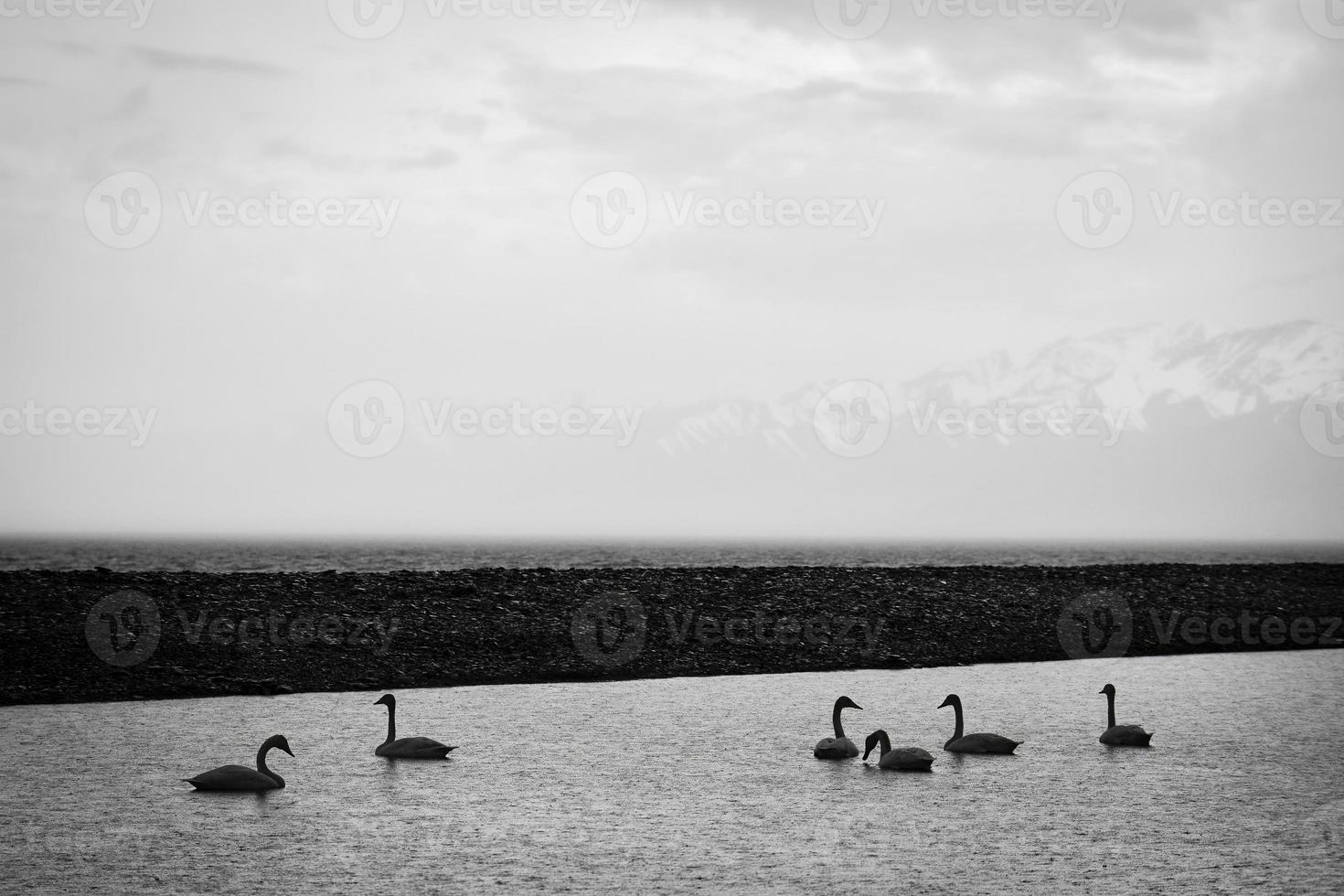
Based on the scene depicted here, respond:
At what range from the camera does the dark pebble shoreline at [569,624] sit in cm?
2378

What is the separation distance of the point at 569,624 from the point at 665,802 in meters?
18.1

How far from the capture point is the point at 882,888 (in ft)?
32.4

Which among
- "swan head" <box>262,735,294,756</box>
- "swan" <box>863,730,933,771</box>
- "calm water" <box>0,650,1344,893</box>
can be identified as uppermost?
"swan head" <box>262,735,294,756</box>

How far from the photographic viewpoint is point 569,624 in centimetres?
3083

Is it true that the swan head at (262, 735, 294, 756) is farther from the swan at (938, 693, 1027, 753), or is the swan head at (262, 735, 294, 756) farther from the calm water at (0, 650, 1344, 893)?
the swan at (938, 693, 1027, 753)

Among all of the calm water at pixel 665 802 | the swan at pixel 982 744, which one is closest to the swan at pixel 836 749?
the calm water at pixel 665 802

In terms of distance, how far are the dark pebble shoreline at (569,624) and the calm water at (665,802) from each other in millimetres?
3445

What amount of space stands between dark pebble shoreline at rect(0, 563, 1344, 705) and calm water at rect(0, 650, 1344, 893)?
3445 millimetres

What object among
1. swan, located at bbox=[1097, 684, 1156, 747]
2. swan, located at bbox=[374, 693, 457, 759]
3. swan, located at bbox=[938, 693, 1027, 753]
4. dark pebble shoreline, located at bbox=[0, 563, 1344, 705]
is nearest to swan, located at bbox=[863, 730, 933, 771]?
swan, located at bbox=[938, 693, 1027, 753]

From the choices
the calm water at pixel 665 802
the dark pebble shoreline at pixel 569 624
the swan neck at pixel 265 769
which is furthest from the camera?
the dark pebble shoreline at pixel 569 624

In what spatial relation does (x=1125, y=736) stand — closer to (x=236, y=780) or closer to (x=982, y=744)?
(x=982, y=744)

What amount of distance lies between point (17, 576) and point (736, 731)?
3293cm

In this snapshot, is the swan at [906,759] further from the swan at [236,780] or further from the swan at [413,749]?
the swan at [236,780]

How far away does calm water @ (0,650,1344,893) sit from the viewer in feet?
33.8
